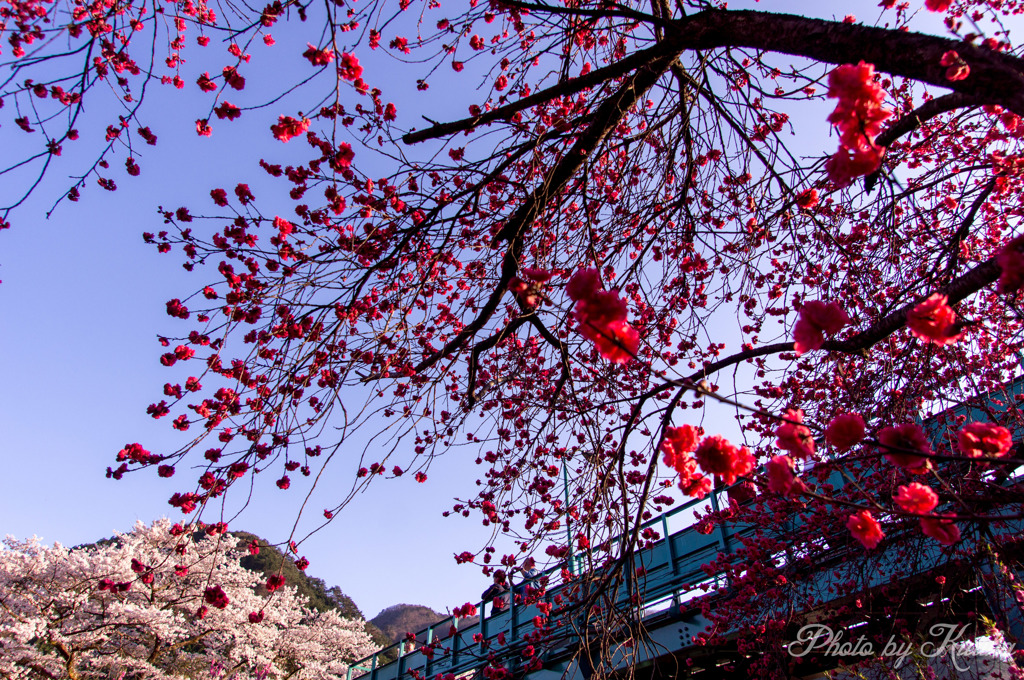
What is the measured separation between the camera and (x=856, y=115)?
1.88 metres

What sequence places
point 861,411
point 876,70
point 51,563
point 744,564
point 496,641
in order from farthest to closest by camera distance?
point 51,563
point 496,641
point 744,564
point 861,411
point 876,70

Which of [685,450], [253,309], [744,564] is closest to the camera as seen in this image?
[685,450]

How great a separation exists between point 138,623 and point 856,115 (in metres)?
14.2

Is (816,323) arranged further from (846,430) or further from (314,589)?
(314,589)

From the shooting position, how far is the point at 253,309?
3.35 metres

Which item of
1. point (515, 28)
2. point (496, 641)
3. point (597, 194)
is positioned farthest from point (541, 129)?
point (496, 641)

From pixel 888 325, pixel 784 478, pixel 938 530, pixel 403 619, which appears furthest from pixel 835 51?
pixel 403 619

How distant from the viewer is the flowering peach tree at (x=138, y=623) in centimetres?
938

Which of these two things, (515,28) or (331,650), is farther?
(331,650)

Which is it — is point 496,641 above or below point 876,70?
below

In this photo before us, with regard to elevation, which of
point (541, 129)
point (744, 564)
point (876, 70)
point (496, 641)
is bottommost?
point (496, 641)

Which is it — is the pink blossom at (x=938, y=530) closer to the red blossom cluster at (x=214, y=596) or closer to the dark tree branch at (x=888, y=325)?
the dark tree branch at (x=888, y=325)

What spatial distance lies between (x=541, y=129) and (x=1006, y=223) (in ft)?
15.2

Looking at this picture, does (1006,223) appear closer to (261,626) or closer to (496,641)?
(496,641)
